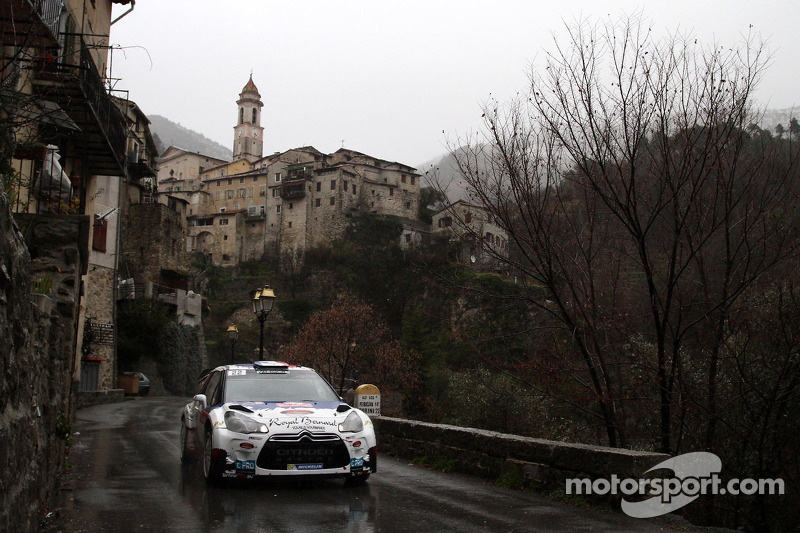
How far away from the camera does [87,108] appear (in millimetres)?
15258

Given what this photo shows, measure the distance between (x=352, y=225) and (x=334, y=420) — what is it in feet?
285

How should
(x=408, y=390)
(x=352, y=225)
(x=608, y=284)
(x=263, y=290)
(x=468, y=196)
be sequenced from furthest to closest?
(x=352, y=225) < (x=408, y=390) < (x=263, y=290) < (x=608, y=284) < (x=468, y=196)

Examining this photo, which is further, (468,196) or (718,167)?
(468,196)

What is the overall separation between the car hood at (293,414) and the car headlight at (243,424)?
69 millimetres

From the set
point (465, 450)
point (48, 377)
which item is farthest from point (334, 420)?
point (48, 377)

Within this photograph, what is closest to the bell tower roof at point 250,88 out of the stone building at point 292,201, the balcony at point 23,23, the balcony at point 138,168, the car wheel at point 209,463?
the stone building at point 292,201

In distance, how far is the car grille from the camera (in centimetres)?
761

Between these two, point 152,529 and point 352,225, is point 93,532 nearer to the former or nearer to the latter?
point 152,529

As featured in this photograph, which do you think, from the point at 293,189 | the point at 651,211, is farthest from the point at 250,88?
the point at 651,211

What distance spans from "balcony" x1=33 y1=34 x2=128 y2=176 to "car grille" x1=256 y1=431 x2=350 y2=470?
8674 millimetres

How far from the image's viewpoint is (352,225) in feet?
310

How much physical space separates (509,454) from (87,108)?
39.3ft

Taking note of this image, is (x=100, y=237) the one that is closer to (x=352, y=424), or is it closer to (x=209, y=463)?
(x=209, y=463)

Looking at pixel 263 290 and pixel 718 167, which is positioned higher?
pixel 718 167
